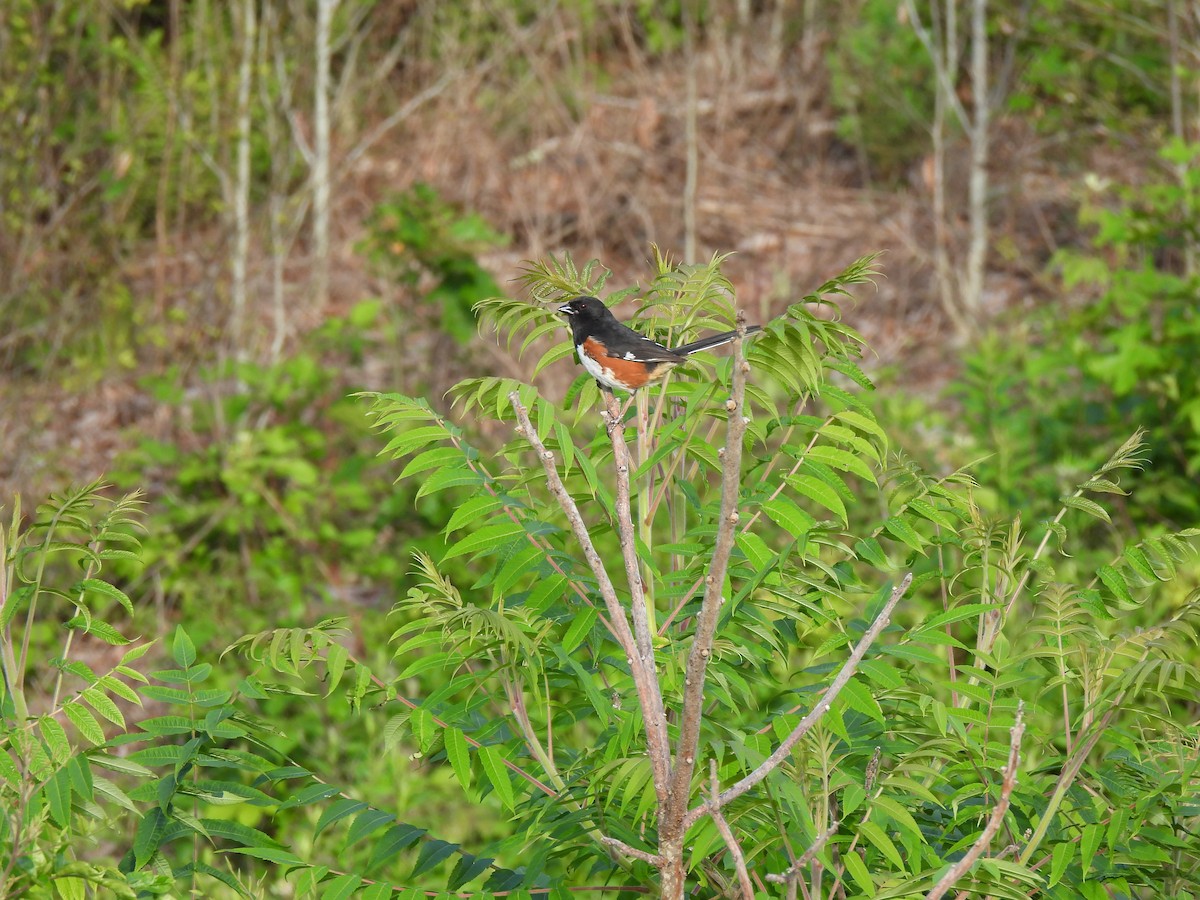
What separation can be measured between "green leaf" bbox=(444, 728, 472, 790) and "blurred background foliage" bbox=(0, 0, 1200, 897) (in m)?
→ 3.63

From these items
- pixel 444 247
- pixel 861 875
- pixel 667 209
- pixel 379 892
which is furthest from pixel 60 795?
pixel 667 209

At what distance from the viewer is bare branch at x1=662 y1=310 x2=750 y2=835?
1.60m

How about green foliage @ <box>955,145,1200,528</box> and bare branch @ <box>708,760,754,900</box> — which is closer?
bare branch @ <box>708,760,754,900</box>

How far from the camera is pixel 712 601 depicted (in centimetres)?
170

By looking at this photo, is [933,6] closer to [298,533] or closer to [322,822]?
[298,533]

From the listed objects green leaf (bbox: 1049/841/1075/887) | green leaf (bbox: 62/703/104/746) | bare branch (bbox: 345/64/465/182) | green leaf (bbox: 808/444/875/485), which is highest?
green leaf (bbox: 808/444/875/485)

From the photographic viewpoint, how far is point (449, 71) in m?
12.0

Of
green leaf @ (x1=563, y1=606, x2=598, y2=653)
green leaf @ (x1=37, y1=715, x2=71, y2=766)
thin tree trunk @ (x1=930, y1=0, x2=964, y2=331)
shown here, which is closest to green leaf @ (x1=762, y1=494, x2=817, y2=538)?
green leaf @ (x1=563, y1=606, x2=598, y2=653)

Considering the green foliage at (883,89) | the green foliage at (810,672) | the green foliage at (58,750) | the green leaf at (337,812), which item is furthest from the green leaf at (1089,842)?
the green foliage at (883,89)

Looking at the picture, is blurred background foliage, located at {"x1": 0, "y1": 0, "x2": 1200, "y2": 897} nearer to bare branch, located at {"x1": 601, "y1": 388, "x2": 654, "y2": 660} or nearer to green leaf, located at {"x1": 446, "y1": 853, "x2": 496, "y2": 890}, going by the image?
green leaf, located at {"x1": 446, "y1": 853, "x2": 496, "y2": 890}

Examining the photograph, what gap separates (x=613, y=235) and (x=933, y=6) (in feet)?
11.8

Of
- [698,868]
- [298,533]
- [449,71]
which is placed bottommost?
[298,533]

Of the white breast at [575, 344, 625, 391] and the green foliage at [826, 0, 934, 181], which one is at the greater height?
the white breast at [575, 344, 625, 391]

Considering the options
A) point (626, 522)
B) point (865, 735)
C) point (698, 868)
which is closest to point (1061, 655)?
point (865, 735)
